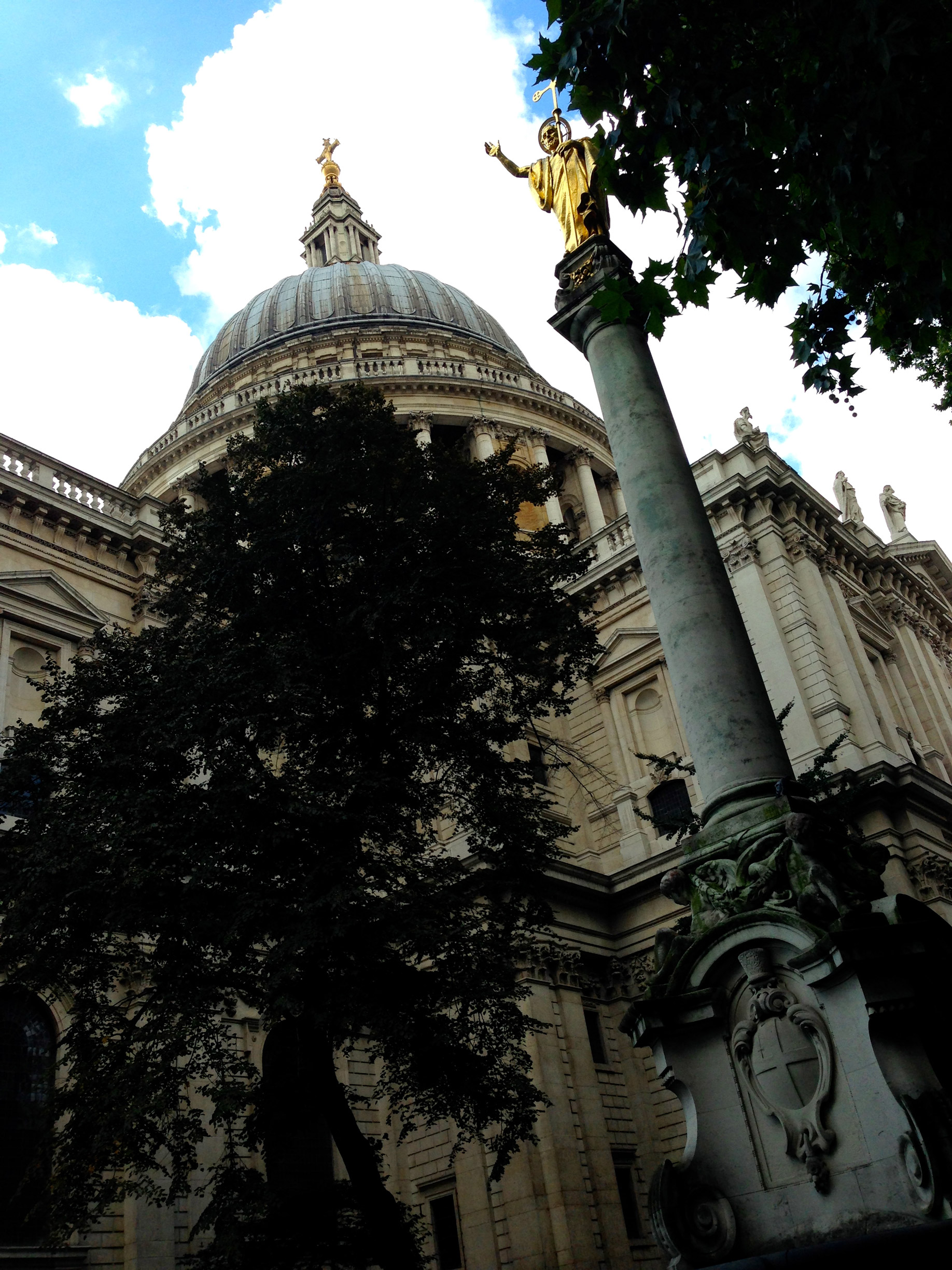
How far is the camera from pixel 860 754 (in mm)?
24609

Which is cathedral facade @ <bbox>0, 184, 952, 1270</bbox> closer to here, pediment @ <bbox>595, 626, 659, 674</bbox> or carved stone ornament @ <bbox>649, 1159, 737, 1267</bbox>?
pediment @ <bbox>595, 626, 659, 674</bbox>

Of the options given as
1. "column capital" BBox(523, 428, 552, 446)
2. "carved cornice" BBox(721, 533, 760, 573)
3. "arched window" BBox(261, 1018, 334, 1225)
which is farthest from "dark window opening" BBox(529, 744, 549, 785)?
"column capital" BBox(523, 428, 552, 446)

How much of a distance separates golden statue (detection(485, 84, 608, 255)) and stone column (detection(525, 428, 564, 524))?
35.3 meters

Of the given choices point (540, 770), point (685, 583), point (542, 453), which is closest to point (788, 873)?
point (685, 583)

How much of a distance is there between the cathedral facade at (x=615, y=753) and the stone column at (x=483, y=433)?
655 inches

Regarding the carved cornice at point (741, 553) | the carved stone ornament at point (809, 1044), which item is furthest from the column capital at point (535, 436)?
the carved stone ornament at point (809, 1044)

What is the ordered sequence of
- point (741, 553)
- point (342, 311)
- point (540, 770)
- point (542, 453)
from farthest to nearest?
point (342, 311) < point (542, 453) < point (540, 770) < point (741, 553)

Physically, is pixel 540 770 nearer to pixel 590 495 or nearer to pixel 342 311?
pixel 590 495

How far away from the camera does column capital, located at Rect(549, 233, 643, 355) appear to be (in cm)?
1155

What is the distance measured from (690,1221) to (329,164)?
7824cm

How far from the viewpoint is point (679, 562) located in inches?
389

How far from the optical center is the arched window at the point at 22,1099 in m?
16.9

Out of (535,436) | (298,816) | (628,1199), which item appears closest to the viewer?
(298,816)

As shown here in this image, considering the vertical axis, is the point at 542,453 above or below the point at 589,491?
above
